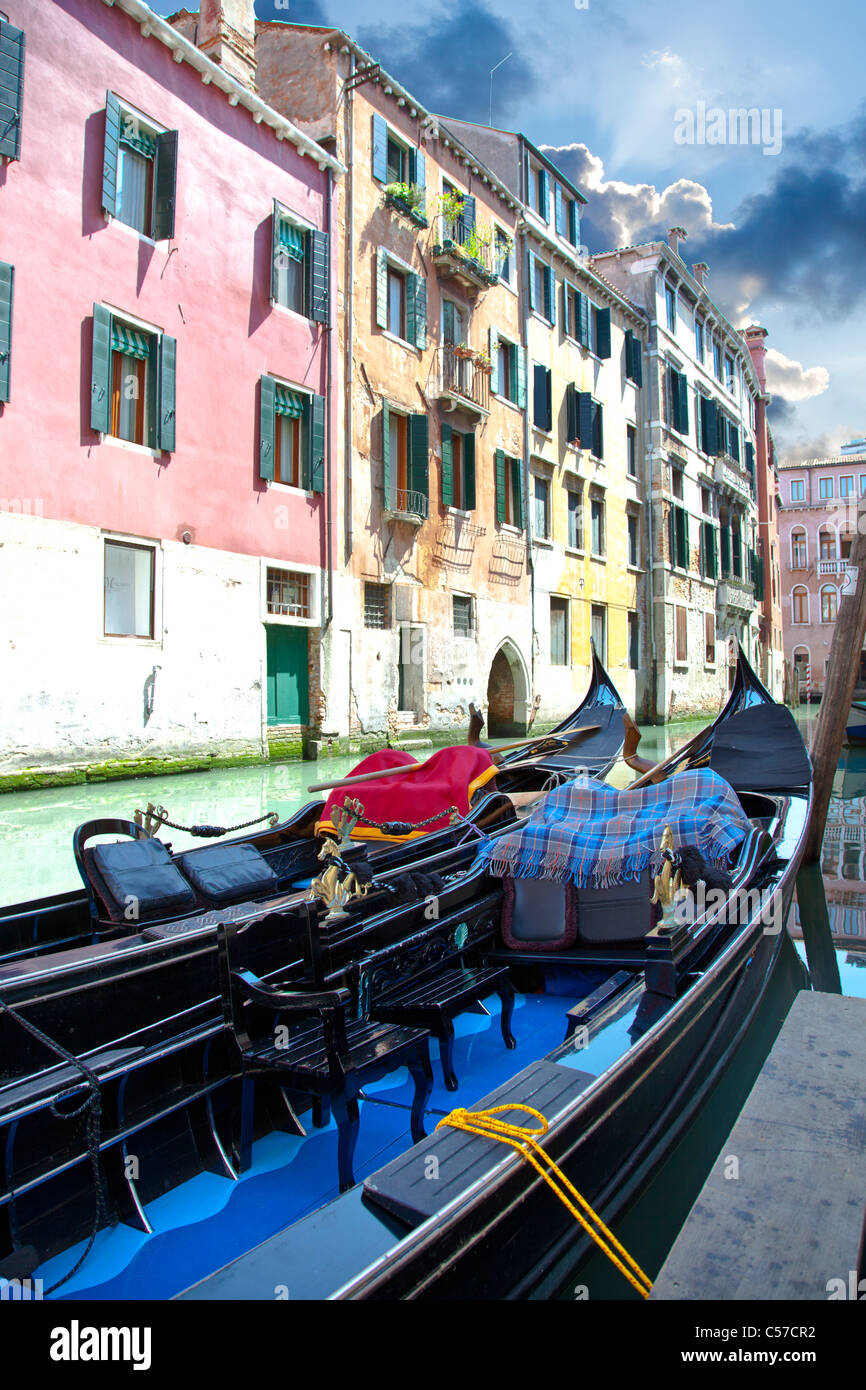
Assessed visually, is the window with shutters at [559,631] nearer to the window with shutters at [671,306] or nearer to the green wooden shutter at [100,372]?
the window with shutters at [671,306]

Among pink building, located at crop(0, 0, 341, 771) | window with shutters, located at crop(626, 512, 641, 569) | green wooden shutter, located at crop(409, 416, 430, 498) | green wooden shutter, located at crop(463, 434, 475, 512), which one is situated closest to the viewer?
pink building, located at crop(0, 0, 341, 771)

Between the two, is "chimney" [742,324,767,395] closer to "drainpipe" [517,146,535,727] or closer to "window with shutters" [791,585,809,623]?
"window with shutters" [791,585,809,623]

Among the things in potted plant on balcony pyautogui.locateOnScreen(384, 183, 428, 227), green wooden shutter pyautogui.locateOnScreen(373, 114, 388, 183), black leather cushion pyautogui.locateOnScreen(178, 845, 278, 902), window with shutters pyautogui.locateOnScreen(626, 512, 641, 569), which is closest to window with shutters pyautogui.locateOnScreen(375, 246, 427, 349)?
potted plant on balcony pyautogui.locateOnScreen(384, 183, 428, 227)

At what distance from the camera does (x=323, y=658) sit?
10.9 m

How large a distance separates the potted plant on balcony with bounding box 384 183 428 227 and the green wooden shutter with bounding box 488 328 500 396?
2.12 m

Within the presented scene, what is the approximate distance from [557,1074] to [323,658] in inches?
360

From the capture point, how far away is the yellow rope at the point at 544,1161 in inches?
63.9

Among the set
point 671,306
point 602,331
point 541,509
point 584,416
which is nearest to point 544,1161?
point 541,509

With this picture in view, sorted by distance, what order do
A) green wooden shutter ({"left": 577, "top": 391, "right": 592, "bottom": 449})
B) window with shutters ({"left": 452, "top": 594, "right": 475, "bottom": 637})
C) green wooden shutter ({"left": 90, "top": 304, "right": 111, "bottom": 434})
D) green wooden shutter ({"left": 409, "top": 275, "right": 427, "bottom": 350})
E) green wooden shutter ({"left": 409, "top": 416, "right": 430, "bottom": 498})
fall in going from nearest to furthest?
1. green wooden shutter ({"left": 90, "top": 304, "right": 111, "bottom": 434})
2. green wooden shutter ({"left": 409, "top": 416, "right": 430, "bottom": 498})
3. green wooden shutter ({"left": 409, "top": 275, "right": 427, "bottom": 350})
4. window with shutters ({"left": 452, "top": 594, "right": 475, "bottom": 637})
5. green wooden shutter ({"left": 577, "top": 391, "right": 592, "bottom": 449})

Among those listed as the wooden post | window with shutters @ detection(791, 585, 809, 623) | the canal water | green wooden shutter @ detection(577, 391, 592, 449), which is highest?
green wooden shutter @ detection(577, 391, 592, 449)

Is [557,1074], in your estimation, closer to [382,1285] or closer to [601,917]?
[382,1285]

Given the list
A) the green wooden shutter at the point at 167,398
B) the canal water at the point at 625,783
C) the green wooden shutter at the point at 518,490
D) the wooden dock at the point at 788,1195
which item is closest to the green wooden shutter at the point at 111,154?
the green wooden shutter at the point at 167,398

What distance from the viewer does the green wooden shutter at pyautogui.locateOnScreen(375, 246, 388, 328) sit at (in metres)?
11.8
